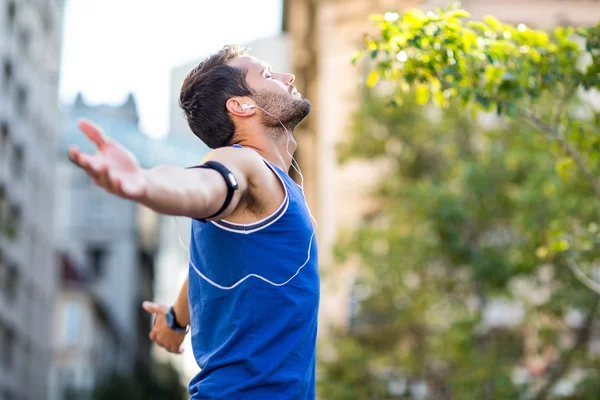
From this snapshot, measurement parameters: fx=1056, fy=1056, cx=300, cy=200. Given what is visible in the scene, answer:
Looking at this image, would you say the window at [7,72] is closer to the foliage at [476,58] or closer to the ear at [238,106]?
the foliage at [476,58]

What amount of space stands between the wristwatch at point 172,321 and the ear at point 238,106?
95 centimetres

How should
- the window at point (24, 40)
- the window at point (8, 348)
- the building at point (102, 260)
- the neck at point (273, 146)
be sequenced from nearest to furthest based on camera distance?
the neck at point (273, 146) → the window at point (8, 348) → the window at point (24, 40) → the building at point (102, 260)

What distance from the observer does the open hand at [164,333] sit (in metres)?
4.40

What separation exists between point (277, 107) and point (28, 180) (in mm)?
49427

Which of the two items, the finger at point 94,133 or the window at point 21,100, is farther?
the window at point 21,100

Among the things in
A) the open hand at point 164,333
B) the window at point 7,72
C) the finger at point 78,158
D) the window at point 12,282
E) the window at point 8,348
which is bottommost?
the window at point 8,348

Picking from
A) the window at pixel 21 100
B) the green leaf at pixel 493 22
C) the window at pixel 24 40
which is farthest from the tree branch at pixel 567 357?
the window at pixel 24 40

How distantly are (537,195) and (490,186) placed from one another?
1.93m

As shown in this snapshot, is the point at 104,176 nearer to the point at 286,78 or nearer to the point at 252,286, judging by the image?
the point at 252,286

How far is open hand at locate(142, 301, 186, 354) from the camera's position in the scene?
14.4ft

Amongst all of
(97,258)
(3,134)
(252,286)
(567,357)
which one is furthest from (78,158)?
(97,258)

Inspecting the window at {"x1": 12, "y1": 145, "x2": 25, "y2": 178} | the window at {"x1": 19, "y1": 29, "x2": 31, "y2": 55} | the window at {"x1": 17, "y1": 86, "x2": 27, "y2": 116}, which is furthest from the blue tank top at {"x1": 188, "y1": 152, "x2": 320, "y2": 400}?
the window at {"x1": 19, "y1": 29, "x2": 31, "y2": 55}

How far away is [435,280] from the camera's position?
22.0 m

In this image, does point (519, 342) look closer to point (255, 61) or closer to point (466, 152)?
point (466, 152)
